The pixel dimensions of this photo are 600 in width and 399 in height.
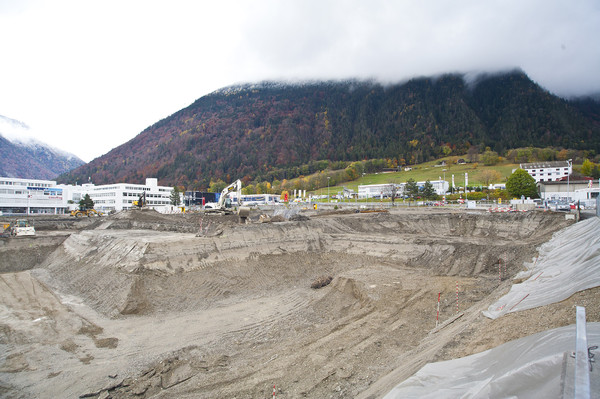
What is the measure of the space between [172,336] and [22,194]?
2985 inches

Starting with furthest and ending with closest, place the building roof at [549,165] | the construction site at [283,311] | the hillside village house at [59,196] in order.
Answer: the building roof at [549,165] → the hillside village house at [59,196] → the construction site at [283,311]

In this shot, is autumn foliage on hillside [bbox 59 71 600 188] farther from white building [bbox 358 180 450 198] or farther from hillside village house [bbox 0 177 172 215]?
hillside village house [bbox 0 177 172 215]

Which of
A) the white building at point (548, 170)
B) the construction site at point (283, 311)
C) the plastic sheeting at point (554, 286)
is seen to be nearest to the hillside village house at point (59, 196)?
the construction site at point (283, 311)

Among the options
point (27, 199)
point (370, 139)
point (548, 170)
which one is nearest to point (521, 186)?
point (548, 170)

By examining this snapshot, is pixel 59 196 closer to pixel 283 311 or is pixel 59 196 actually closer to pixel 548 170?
pixel 283 311

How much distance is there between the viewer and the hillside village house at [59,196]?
66.2 m

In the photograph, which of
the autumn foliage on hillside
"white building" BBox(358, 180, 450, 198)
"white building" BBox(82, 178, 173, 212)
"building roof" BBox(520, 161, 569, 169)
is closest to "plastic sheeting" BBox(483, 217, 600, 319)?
"white building" BBox(358, 180, 450, 198)

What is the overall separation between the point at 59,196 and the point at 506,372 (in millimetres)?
87978

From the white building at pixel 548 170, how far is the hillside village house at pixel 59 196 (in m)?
90.2

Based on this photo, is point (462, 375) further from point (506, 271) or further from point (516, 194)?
point (516, 194)

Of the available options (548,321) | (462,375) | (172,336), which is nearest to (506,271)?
(548,321)

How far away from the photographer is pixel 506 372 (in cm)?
452

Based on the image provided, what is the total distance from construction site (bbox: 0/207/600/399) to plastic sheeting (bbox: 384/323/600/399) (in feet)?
0.11

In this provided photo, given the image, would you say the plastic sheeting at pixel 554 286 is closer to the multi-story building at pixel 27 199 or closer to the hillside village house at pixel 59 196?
the hillside village house at pixel 59 196
